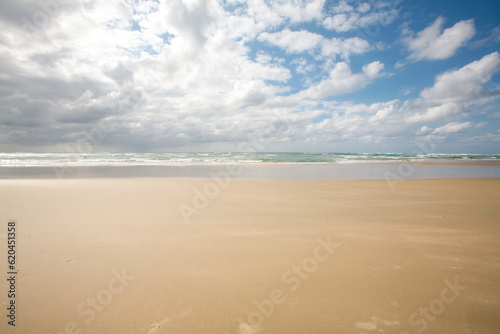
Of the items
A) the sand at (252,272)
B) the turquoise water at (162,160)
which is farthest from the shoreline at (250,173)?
the sand at (252,272)

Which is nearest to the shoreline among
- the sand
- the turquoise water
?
the turquoise water

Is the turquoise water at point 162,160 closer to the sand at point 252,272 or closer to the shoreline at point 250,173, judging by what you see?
the shoreline at point 250,173

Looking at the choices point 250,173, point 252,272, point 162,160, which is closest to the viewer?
point 252,272

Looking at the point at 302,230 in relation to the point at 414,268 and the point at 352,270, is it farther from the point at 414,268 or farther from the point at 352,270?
the point at 414,268

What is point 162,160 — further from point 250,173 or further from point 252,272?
point 252,272

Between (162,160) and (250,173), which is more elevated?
(162,160)

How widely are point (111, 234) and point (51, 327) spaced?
7.93ft

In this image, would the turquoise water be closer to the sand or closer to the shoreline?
the shoreline

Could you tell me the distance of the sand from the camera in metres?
2.34

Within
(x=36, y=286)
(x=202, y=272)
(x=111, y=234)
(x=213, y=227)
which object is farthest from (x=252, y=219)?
(x=36, y=286)

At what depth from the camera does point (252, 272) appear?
3.20m

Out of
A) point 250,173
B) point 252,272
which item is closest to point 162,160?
point 250,173

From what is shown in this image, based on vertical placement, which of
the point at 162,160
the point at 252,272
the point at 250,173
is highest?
the point at 162,160

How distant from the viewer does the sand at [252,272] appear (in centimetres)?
234
